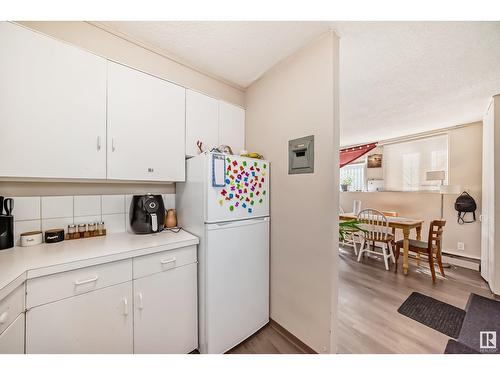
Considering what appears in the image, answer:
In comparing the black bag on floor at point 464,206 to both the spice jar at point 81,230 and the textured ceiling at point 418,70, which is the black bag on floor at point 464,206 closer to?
the textured ceiling at point 418,70

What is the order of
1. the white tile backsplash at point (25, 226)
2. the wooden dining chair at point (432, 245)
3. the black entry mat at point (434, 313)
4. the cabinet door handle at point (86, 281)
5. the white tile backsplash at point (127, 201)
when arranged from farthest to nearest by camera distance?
the wooden dining chair at point (432, 245)
the black entry mat at point (434, 313)
the white tile backsplash at point (127, 201)
the white tile backsplash at point (25, 226)
the cabinet door handle at point (86, 281)

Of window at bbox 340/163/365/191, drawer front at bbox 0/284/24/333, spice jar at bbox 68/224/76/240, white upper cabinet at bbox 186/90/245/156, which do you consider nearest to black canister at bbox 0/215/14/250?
spice jar at bbox 68/224/76/240

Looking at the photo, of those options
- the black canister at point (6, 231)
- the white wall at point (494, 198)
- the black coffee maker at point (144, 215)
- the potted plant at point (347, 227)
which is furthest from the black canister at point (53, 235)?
the white wall at point (494, 198)

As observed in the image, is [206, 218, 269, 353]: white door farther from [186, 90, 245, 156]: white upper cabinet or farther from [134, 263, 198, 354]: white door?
[186, 90, 245, 156]: white upper cabinet

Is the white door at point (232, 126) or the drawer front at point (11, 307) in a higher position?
the white door at point (232, 126)

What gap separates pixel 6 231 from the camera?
1079 millimetres

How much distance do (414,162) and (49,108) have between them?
16.6 feet

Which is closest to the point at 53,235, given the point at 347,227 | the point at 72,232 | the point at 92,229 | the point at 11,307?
the point at 72,232

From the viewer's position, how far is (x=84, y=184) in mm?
1410

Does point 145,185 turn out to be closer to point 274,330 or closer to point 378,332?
point 274,330

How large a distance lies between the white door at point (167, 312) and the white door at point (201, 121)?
943mm

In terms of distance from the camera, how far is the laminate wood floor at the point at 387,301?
4.87 feet

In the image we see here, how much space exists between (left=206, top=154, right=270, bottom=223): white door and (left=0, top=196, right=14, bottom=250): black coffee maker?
1.11m
